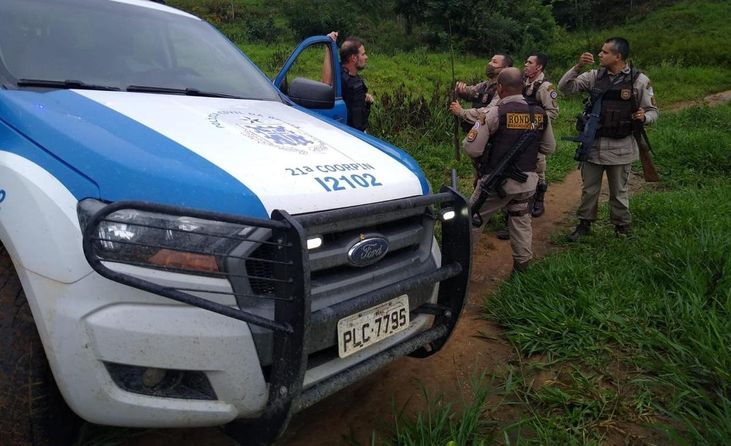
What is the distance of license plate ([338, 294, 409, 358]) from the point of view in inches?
76.6

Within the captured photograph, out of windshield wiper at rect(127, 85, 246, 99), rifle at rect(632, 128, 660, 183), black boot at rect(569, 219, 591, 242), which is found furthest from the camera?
black boot at rect(569, 219, 591, 242)

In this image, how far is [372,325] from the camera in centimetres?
204

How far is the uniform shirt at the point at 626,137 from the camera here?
4.38m

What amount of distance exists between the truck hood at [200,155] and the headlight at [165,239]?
0.20 ft

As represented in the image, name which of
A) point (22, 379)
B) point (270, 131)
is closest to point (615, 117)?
point (270, 131)

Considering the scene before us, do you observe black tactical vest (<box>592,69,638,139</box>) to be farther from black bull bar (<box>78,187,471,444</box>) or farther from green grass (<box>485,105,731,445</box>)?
black bull bar (<box>78,187,471,444</box>)

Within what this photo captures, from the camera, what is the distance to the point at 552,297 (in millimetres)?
3291

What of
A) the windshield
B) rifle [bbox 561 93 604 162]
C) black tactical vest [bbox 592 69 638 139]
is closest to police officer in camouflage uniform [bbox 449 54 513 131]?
rifle [bbox 561 93 604 162]

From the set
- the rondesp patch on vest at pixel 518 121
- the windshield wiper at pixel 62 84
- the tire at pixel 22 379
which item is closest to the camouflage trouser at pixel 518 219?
the rondesp patch on vest at pixel 518 121

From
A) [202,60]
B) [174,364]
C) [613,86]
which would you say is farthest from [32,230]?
[613,86]

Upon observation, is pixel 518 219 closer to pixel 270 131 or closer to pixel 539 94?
pixel 539 94

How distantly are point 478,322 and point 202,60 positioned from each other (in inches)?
92.0

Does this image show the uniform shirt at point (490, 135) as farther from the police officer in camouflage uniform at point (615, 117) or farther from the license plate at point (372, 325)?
the license plate at point (372, 325)

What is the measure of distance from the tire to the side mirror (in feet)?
6.46
